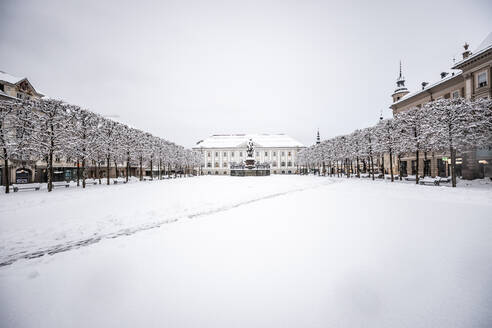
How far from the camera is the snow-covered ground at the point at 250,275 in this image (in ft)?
8.74

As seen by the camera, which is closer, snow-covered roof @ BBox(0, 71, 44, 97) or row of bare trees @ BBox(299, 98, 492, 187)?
row of bare trees @ BBox(299, 98, 492, 187)

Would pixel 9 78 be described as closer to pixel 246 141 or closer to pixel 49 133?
pixel 49 133

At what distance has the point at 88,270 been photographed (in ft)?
13.1

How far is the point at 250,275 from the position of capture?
3641 mm

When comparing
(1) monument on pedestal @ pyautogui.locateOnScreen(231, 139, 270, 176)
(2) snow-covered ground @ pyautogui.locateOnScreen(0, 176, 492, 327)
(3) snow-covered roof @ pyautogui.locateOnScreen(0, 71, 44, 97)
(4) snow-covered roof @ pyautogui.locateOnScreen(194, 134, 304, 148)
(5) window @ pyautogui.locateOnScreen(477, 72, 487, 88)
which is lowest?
(2) snow-covered ground @ pyautogui.locateOnScreen(0, 176, 492, 327)

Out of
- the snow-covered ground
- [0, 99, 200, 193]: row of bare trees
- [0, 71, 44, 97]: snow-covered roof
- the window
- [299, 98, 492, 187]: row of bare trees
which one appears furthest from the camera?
[0, 71, 44, 97]: snow-covered roof

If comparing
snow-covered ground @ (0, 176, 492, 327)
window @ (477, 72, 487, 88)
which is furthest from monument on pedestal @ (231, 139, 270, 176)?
snow-covered ground @ (0, 176, 492, 327)

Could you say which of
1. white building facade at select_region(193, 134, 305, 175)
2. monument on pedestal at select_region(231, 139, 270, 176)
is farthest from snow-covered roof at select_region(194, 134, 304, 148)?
monument on pedestal at select_region(231, 139, 270, 176)

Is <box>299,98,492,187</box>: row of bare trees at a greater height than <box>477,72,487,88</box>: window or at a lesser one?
lesser

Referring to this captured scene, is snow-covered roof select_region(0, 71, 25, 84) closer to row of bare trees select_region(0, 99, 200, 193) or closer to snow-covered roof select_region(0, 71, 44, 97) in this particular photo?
snow-covered roof select_region(0, 71, 44, 97)

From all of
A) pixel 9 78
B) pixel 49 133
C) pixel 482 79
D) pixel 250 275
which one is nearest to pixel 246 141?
pixel 9 78

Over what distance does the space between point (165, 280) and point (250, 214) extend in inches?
209

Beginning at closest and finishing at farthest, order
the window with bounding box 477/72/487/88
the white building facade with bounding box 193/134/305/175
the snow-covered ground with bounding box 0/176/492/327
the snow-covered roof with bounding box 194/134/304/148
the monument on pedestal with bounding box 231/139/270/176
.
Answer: the snow-covered ground with bounding box 0/176/492/327 < the window with bounding box 477/72/487/88 < the monument on pedestal with bounding box 231/139/270/176 < the white building facade with bounding box 193/134/305/175 < the snow-covered roof with bounding box 194/134/304/148

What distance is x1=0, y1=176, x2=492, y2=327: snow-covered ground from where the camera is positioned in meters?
2.66
